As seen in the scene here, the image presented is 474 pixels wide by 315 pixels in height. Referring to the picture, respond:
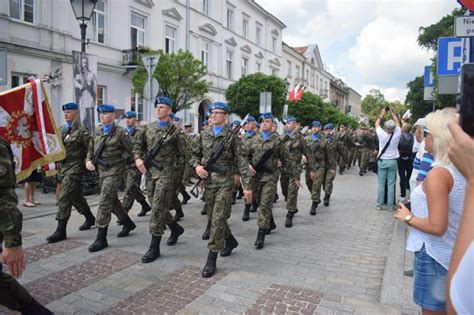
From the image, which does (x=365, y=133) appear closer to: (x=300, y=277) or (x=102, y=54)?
(x=102, y=54)

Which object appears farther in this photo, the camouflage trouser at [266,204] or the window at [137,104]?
the window at [137,104]

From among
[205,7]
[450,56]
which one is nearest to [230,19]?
[205,7]

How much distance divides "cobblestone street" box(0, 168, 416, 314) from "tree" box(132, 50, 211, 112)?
A: 10051 mm

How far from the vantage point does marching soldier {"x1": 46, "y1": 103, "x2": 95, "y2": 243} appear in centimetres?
582

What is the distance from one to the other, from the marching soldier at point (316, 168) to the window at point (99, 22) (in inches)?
548

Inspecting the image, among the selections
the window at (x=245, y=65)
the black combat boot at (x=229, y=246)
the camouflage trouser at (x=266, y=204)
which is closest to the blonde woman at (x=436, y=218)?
the black combat boot at (x=229, y=246)

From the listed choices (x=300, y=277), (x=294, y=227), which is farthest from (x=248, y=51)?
(x=300, y=277)

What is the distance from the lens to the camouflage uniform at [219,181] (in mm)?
4637

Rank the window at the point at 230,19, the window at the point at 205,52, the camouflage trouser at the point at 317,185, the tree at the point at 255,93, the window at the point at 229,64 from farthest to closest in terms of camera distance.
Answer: the window at the point at 230,19
the window at the point at 229,64
the window at the point at 205,52
the tree at the point at 255,93
the camouflage trouser at the point at 317,185

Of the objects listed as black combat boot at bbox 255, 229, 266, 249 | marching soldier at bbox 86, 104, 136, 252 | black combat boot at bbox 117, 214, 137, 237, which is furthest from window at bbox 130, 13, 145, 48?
black combat boot at bbox 255, 229, 266, 249

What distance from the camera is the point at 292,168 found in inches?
283

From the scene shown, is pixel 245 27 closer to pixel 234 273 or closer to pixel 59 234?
pixel 59 234

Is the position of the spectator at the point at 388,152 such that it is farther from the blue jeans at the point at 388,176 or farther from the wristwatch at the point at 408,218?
the wristwatch at the point at 408,218

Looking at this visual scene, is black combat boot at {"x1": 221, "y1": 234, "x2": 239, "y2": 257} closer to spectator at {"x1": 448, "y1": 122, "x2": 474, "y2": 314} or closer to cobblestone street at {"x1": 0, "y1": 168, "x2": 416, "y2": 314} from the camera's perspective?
cobblestone street at {"x1": 0, "y1": 168, "x2": 416, "y2": 314}
